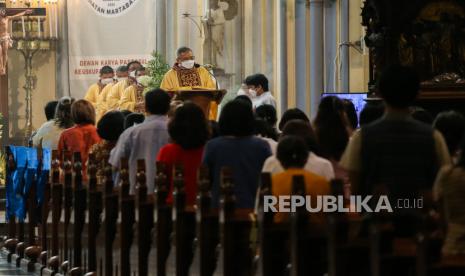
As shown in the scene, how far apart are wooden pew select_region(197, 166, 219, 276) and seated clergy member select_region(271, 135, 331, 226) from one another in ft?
1.12

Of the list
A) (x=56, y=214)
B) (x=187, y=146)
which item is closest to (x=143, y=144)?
(x=56, y=214)

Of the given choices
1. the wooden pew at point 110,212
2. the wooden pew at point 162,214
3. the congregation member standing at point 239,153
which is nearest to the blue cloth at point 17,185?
the wooden pew at point 110,212

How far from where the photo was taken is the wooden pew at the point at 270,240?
666 centimetres

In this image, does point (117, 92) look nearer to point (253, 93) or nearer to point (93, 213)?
point (253, 93)

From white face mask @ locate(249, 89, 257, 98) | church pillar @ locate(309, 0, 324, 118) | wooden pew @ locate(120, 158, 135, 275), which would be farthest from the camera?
church pillar @ locate(309, 0, 324, 118)

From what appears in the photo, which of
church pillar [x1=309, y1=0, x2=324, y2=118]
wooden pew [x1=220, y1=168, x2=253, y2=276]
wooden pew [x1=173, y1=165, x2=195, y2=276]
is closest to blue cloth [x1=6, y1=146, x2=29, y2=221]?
wooden pew [x1=173, y1=165, x2=195, y2=276]

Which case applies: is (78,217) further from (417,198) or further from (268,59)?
(268,59)

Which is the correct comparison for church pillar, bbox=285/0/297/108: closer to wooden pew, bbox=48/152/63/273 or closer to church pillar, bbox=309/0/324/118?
church pillar, bbox=309/0/324/118

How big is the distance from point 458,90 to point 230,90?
8474mm

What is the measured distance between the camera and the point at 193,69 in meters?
16.8

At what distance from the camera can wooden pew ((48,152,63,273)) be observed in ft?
37.7

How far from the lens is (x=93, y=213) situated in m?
10.2

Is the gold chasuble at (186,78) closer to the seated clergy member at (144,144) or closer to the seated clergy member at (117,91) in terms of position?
the seated clergy member at (117,91)

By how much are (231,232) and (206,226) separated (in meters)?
0.33
